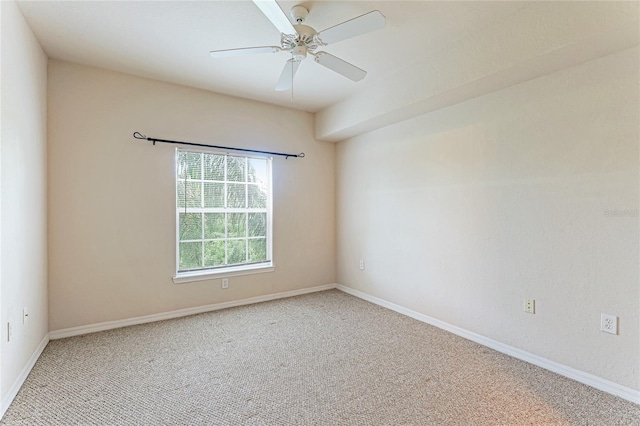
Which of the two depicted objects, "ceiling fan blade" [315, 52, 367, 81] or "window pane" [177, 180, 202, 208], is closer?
"ceiling fan blade" [315, 52, 367, 81]

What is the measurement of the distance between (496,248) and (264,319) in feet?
7.66

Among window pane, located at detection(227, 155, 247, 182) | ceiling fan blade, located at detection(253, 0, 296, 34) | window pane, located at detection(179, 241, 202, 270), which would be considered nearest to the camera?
ceiling fan blade, located at detection(253, 0, 296, 34)

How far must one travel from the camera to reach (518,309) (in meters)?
2.52

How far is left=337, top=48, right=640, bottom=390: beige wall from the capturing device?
2.01 meters

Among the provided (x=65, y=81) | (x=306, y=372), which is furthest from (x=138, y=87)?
(x=306, y=372)

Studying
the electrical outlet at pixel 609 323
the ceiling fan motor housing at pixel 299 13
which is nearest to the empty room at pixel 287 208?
the electrical outlet at pixel 609 323

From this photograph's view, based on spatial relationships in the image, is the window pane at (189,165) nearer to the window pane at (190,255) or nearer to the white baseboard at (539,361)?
the window pane at (190,255)

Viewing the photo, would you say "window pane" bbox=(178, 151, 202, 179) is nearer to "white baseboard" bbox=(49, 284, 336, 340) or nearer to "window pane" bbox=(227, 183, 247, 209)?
"window pane" bbox=(227, 183, 247, 209)

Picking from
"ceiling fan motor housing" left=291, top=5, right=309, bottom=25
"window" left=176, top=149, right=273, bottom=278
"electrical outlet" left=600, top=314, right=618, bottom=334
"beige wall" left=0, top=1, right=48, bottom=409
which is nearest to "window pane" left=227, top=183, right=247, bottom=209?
"window" left=176, top=149, right=273, bottom=278

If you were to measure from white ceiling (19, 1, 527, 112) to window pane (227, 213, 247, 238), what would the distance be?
152 centimetres

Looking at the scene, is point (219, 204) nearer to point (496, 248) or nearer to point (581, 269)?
point (496, 248)

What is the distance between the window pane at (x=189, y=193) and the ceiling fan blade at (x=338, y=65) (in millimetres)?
2067

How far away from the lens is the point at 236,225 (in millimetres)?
3873

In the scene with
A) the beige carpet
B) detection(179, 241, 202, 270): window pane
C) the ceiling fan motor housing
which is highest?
the ceiling fan motor housing
